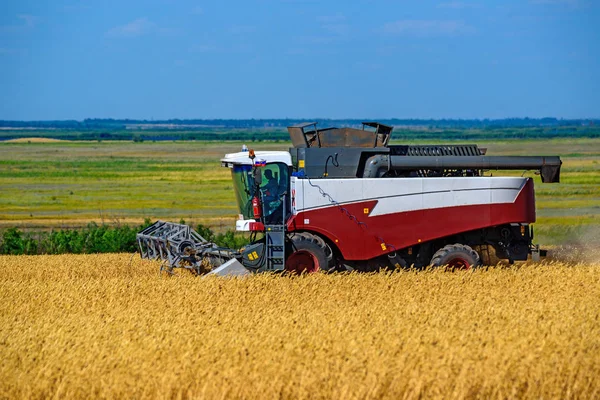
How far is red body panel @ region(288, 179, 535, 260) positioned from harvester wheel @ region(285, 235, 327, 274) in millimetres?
269

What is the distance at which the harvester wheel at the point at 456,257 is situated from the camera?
1523 centimetres

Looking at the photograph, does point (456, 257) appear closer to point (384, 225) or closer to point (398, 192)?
point (384, 225)

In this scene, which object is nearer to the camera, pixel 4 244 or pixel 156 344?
pixel 156 344

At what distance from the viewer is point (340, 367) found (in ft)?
28.3

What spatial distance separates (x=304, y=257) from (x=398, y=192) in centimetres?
190

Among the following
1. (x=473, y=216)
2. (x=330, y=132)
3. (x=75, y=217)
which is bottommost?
(x=75, y=217)

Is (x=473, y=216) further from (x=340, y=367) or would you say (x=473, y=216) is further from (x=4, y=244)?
(x=4, y=244)

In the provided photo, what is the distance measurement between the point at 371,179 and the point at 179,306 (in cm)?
456

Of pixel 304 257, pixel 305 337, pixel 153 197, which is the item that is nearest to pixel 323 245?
pixel 304 257

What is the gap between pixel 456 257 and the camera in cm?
1527

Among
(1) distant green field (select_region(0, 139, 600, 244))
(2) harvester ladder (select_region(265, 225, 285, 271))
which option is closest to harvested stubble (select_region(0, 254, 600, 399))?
(2) harvester ladder (select_region(265, 225, 285, 271))

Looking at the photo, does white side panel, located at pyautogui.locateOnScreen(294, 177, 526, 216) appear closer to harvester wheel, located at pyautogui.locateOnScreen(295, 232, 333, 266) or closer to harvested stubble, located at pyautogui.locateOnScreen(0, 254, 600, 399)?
harvester wheel, located at pyautogui.locateOnScreen(295, 232, 333, 266)

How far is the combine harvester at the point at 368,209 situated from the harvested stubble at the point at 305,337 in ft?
3.41

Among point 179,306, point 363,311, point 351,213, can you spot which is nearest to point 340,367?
point 363,311
